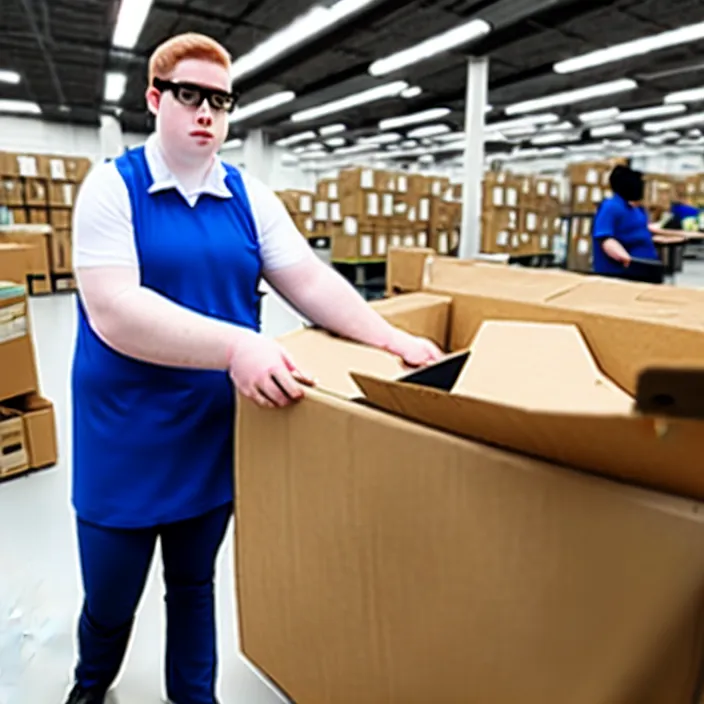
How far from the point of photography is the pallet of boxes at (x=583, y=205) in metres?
8.32

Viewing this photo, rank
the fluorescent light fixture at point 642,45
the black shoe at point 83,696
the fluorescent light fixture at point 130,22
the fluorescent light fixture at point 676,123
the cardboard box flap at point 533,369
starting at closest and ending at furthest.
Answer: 1. the cardboard box flap at point 533,369
2. the black shoe at point 83,696
3. the fluorescent light fixture at point 130,22
4. the fluorescent light fixture at point 642,45
5. the fluorescent light fixture at point 676,123

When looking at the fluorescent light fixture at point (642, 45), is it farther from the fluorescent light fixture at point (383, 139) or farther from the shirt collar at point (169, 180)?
the fluorescent light fixture at point (383, 139)

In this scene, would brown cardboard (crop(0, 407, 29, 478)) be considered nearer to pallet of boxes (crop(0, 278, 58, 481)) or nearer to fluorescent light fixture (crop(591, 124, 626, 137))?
pallet of boxes (crop(0, 278, 58, 481))

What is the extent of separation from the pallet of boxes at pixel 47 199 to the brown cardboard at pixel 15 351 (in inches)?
196

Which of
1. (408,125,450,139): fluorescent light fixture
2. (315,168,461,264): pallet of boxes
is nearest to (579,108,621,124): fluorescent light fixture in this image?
(408,125,450,139): fluorescent light fixture

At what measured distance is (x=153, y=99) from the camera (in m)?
1.00

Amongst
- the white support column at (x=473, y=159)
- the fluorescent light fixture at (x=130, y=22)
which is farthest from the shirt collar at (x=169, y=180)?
the white support column at (x=473, y=159)

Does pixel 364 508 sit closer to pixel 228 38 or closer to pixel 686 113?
pixel 228 38

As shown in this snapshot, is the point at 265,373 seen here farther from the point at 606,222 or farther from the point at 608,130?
the point at 608,130

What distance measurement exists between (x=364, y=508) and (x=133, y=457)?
1.44 feet

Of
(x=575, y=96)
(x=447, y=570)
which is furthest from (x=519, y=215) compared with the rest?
(x=447, y=570)

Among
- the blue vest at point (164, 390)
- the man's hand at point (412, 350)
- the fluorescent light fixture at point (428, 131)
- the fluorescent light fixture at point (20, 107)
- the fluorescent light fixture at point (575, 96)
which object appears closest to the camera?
the blue vest at point (164, 390)

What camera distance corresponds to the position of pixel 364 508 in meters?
0.78

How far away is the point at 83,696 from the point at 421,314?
105cm
